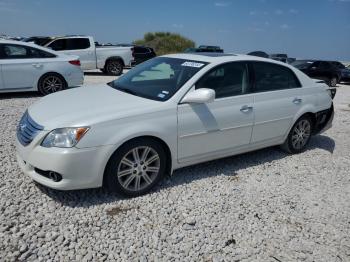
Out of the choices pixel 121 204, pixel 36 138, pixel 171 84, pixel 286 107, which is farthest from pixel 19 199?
pixel 286 107

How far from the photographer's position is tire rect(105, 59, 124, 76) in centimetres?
1602

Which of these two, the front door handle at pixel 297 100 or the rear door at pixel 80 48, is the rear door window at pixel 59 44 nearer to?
the rear door at pixel 80 48

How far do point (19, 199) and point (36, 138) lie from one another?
0.73m

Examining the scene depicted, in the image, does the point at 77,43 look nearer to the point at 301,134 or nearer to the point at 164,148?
the point at 301,134

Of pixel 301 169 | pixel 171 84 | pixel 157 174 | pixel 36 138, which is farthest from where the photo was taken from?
pixel 301 169

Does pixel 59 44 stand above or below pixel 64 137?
above

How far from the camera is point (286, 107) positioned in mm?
5250

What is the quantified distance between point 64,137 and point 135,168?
2.80 feet

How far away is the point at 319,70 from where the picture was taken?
17.7m

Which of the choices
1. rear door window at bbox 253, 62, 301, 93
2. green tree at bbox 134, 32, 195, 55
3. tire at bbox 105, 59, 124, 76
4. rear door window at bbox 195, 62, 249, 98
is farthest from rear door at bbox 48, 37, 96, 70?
green tree at bbox 134, 32, 195, 55

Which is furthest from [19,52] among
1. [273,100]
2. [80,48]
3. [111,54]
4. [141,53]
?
[141,53]

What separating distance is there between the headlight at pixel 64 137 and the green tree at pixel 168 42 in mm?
34768

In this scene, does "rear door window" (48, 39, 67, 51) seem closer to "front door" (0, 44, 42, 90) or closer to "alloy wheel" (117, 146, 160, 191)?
"front door" (0, 44, 42, 90)

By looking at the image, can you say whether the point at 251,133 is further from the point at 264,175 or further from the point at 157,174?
the point at 157,174
